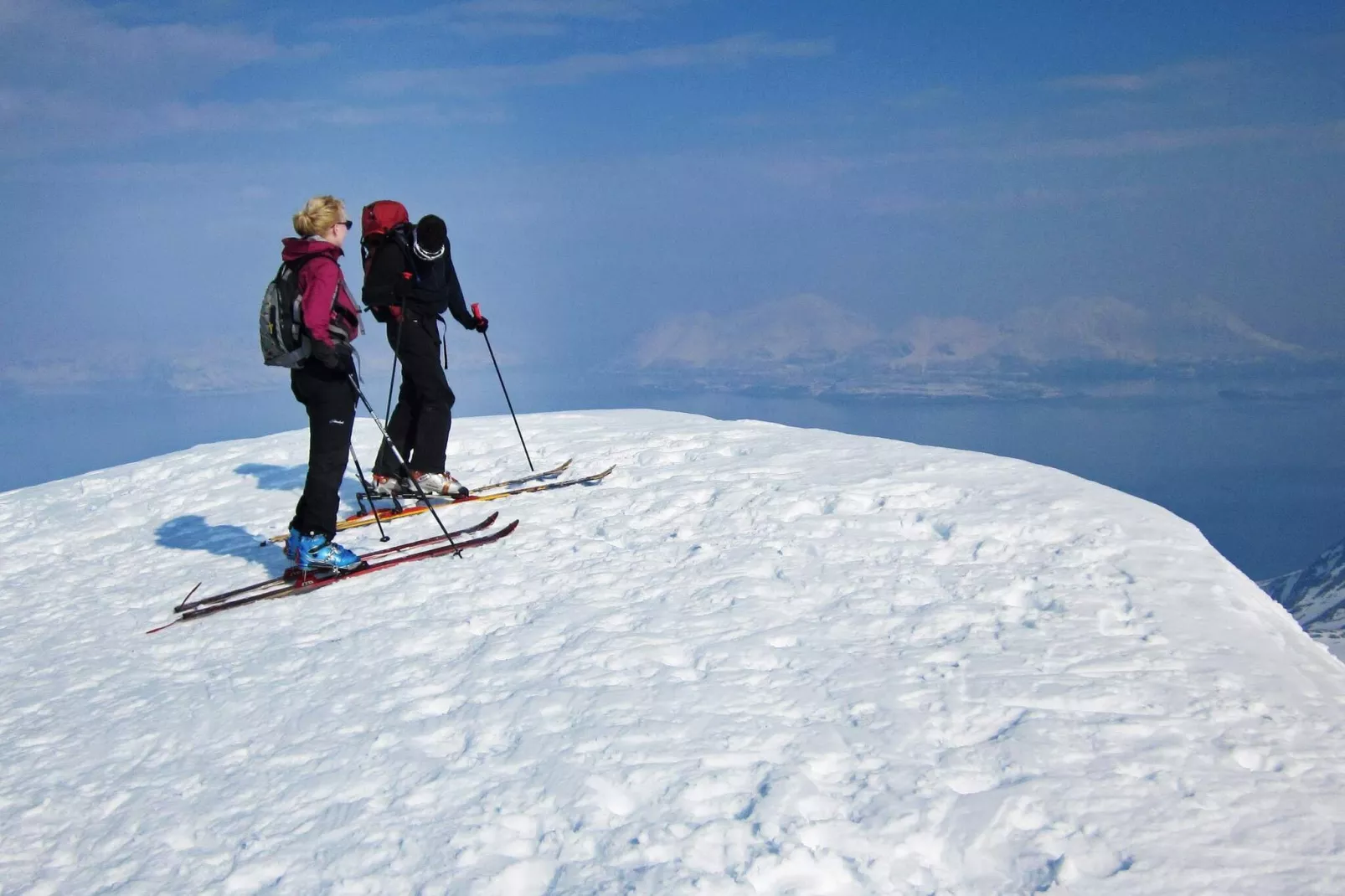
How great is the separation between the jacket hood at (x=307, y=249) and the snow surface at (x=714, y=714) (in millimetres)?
2654

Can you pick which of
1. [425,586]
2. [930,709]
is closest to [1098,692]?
[930,709]

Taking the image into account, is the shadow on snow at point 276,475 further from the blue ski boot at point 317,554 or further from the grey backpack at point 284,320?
the grey backpack at point 284,320

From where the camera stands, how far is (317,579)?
845 cm

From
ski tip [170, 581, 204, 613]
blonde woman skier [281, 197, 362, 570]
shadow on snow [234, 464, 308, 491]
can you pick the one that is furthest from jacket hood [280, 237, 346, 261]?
shadow on snow [234, 464, 308, 491]

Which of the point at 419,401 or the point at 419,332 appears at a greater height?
the point at 419,332

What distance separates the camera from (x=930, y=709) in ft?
18.0

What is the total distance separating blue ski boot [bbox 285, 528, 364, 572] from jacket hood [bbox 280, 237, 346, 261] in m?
2.24

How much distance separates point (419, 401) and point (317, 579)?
256 centimetres

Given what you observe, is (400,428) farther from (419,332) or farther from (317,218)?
(317,218)

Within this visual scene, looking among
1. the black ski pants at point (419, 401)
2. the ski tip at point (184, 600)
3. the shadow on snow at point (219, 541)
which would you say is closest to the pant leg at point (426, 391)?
the black ski pants at point (419, 401)

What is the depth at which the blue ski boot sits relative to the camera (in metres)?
8.33

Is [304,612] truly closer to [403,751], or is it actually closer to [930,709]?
[403,751]

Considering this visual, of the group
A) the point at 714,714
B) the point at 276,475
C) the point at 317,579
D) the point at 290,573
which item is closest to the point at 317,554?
the point at 317,579

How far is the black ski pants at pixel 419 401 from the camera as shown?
1016 cm
